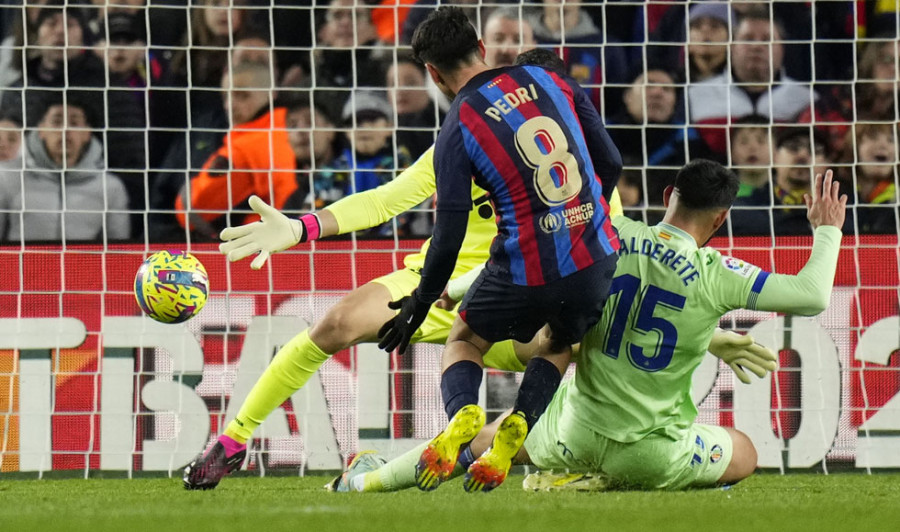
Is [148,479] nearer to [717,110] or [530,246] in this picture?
[530,246]

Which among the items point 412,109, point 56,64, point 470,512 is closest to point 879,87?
point 412,109

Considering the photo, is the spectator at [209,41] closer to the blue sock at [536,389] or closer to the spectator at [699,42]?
the spectator at [699,42]

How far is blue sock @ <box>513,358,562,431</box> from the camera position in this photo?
3924mm

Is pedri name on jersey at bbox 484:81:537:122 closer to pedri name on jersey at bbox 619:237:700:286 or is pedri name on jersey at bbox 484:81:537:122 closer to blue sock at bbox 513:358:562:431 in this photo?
pedri name on jersey at bbox 619:237:700:286

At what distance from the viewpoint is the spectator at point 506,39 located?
22.7 feet

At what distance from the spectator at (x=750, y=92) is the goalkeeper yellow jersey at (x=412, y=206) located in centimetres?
233

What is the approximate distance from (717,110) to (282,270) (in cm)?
263

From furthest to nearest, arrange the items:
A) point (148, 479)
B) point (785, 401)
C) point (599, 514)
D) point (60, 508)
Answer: point (785, 401) < point (148, 479) < point (60, 508) < point (599, 514)

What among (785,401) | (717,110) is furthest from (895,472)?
(717,110)

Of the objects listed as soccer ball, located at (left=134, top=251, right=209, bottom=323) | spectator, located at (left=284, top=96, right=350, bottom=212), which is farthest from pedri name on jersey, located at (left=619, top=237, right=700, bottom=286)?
spectator, located at (left=284, top=96, right=350, bottom=212)

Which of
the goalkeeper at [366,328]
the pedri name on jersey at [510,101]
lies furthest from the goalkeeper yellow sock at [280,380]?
Result: the pedri name on jersey at [510,101]

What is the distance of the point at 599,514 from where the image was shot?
322 centimetres

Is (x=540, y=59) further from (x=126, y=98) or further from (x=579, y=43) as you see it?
(x=126, y=98)

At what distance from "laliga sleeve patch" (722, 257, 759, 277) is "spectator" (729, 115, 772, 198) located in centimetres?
280
